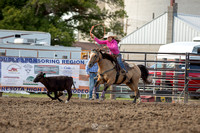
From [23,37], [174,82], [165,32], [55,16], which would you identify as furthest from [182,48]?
[165,32]

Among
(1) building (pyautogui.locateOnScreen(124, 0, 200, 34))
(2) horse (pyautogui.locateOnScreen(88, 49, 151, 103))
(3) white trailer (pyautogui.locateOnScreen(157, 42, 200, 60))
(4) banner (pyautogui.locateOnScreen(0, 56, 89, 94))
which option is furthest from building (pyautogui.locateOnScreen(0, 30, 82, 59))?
(1) building (pyautogui.locateOnScreen(124, 0, 200, 34))

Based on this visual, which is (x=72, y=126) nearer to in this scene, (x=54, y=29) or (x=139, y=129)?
(x=139, y=129)

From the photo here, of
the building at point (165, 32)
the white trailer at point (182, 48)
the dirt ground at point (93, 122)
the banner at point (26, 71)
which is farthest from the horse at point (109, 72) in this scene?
the building at point (165, 32)

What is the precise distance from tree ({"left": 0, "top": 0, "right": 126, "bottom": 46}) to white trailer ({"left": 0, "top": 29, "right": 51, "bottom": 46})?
10.4 feet

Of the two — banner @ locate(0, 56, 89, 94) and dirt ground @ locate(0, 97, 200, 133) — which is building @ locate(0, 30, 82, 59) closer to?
banner @ locate(0, 56, 89, 94)

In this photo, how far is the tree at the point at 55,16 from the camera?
83.1 ft

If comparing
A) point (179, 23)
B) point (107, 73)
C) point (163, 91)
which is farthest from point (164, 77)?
point (179, 23)

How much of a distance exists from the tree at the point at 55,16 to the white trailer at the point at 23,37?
316cm

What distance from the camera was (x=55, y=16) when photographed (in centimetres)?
2703

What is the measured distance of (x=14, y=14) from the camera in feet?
82.5

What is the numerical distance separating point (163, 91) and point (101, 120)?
7.47m

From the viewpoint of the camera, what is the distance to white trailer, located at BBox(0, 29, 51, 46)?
67.0 ft

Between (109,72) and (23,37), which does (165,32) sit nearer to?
(23,37)

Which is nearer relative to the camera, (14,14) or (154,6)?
(14,14)
